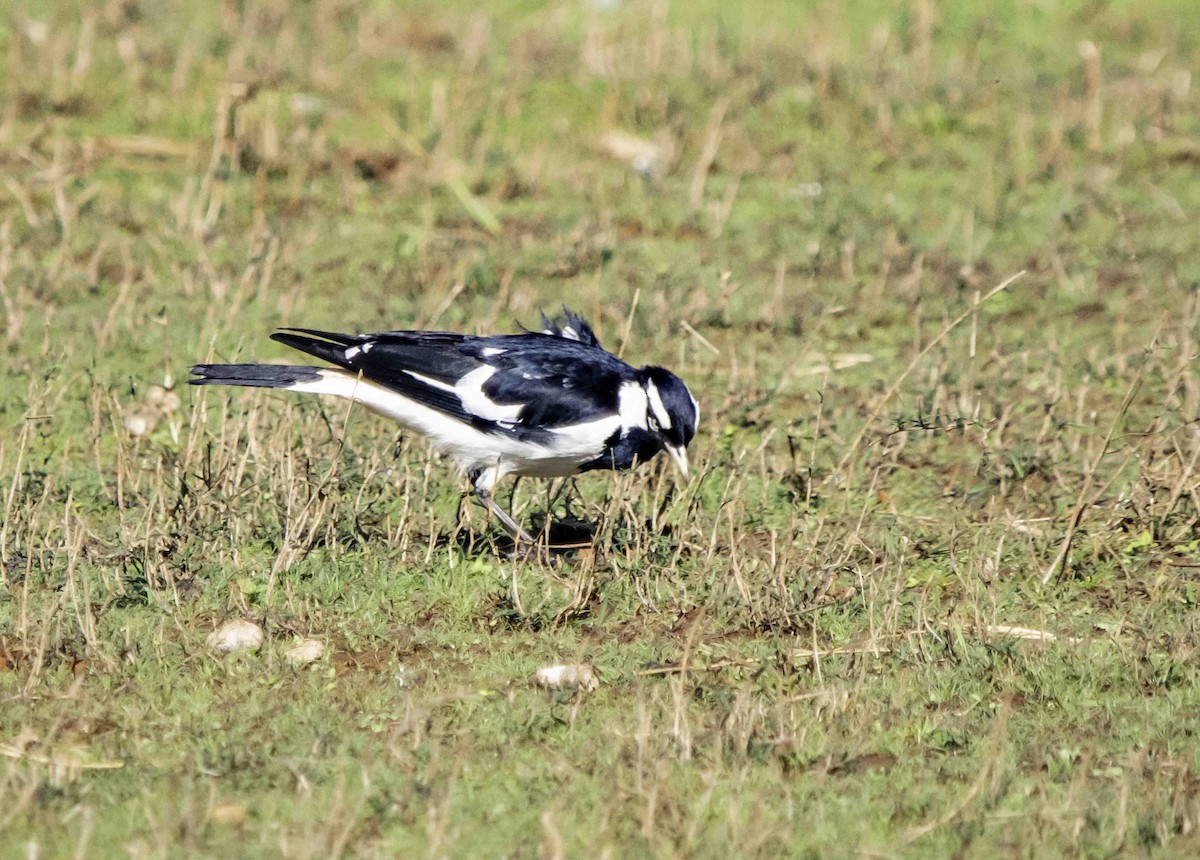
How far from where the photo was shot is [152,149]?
1031cm

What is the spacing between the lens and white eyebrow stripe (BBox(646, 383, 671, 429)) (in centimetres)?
600

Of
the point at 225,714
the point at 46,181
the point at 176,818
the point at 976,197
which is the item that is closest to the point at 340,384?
the point at 225,714

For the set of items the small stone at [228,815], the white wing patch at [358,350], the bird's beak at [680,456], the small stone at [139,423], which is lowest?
the small stone at [139,423]

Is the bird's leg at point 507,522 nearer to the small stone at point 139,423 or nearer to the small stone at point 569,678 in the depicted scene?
the small stone at point 569,678

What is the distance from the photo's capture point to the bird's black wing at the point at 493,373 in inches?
236

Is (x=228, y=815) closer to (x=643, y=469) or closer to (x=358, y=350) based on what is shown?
(x=358, y=350)

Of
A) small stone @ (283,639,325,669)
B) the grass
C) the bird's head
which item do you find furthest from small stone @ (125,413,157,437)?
the bird's head

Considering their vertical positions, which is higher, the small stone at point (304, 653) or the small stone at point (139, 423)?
the small stone at point (304, 653)

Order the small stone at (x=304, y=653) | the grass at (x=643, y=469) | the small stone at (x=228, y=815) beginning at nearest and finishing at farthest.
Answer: the small stone at (x=228, y=815), the grass at (x=643, y=469), the small stone at (x=304, y=653)

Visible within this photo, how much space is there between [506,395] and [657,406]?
0.54 metres

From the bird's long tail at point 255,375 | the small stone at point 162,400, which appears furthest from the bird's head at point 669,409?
the small stone at point 162,400

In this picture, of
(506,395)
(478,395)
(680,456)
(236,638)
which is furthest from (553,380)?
(236,638)

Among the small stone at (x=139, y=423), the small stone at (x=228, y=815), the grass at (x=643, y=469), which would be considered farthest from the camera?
the small stone at (x=139, y=423)

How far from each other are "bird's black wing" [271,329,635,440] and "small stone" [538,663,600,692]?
47.7 inches
